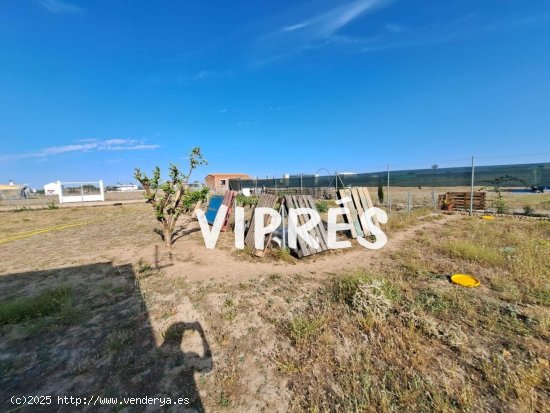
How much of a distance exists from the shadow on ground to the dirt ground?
0.04ft

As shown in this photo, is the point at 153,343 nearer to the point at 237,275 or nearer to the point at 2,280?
the point at 237,275

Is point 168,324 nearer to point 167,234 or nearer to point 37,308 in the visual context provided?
point 37,308

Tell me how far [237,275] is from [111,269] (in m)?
2.87

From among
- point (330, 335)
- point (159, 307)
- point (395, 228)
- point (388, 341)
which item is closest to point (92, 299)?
point (159, 307)

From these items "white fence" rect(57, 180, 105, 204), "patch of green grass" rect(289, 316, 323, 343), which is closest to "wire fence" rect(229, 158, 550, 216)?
"patch of green grass" rect(289, 316, 323, 343)

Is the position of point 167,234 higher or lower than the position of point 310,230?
lower

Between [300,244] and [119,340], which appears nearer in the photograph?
[119,340]

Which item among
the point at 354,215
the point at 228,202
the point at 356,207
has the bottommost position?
the point at 354,215

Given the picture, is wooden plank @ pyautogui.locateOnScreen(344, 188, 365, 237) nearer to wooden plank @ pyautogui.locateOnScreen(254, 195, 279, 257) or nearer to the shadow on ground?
wooden plank @ pyautogui.locateOnScreen(254, 195, 279, 257)

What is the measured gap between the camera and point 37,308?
136 inches

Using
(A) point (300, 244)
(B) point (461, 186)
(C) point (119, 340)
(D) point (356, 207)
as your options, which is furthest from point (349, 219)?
(B) point (461, 186)

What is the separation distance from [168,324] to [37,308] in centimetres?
214

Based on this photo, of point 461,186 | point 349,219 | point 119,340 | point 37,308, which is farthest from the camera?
point 461,186

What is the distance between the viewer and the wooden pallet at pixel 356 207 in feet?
24.3
